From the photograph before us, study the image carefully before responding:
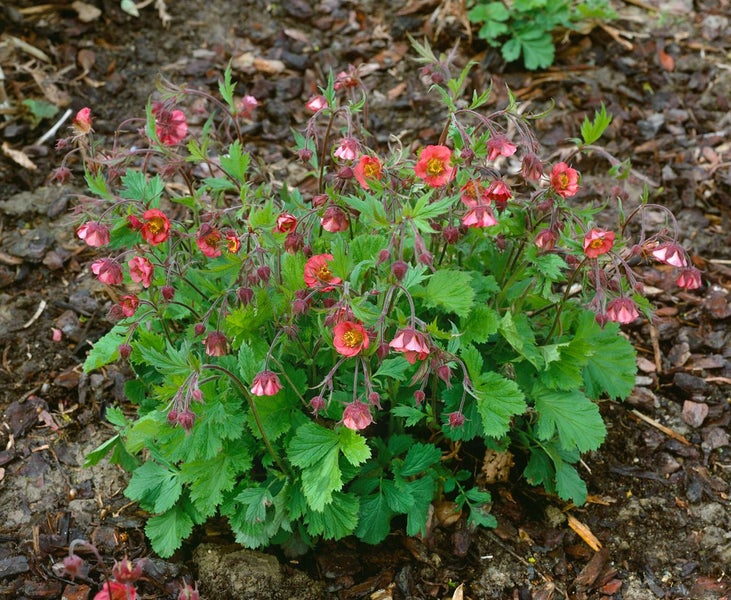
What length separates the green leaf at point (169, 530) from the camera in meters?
3.12

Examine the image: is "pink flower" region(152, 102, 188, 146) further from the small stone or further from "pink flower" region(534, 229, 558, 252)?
the small stone

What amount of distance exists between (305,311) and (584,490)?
1.48 m

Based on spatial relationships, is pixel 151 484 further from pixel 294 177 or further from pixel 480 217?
pixel 294 177

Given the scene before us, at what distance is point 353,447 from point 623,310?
1047 mm

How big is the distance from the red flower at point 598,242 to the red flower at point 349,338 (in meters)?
0.83

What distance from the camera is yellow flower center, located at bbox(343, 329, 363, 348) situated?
2.60m

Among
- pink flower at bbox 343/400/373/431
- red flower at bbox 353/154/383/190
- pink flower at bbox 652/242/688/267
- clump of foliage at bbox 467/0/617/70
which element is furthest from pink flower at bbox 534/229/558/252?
clump of foliage at bbox 467/0/617/70

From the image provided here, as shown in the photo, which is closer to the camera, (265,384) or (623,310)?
(265,384)

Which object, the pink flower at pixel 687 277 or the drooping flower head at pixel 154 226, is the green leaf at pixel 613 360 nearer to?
the pink flower at pixel 687 277

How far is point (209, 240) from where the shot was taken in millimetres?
2961

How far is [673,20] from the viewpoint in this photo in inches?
232

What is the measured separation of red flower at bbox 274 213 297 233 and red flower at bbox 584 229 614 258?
1003mm

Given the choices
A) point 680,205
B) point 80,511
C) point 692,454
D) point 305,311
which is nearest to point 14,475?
point 80,511

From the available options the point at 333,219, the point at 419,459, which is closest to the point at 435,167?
the point at 333,219
